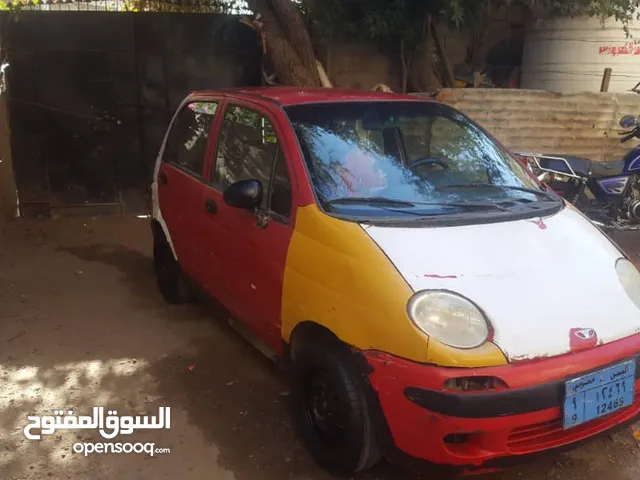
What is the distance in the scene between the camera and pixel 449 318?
2.50 metres

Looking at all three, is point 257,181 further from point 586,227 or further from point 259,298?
point 586,227

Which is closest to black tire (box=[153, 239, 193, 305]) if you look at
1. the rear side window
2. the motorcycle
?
the rear side window

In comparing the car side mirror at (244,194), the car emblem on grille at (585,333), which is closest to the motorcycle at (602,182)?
the car side mirror at (244,194)

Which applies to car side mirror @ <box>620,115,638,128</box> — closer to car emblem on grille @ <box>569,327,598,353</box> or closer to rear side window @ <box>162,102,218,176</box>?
rear side window @ <box>162,102,218,176</box>

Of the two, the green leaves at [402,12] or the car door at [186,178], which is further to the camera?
the green leaves at [402,12]

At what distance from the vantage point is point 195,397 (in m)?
3.70

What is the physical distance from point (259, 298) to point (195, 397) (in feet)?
2.56

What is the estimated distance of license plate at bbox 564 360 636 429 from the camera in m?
2.48

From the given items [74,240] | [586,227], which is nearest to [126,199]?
[74,240]

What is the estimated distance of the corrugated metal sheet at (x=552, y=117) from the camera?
684 cm

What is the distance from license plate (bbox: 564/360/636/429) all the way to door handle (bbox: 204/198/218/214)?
87.4 inches

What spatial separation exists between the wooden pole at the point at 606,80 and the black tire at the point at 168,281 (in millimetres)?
5009

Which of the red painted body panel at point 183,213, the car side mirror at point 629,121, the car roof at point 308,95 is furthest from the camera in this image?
the car side mirror at point 629,121

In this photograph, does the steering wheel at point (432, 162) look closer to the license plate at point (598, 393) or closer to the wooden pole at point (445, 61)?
the license plate at point (598, 393)
